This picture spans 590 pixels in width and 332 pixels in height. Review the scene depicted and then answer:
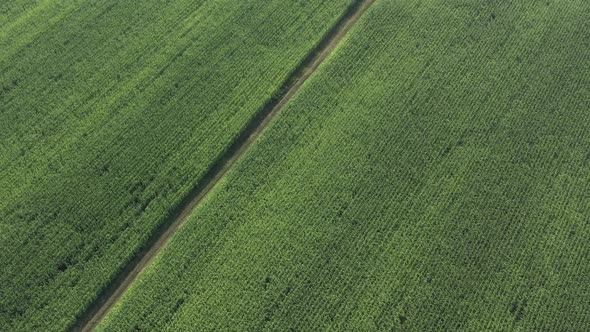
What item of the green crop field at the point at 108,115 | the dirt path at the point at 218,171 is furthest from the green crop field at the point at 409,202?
the green crop field at the point at 108,115

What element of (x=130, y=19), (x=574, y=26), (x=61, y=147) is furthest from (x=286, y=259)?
(x=574, y=26)

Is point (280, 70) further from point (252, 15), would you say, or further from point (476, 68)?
point (476, 68)

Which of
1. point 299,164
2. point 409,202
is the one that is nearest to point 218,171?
point 299,164

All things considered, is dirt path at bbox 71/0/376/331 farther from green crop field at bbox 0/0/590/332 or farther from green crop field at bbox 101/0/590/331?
green crop field at bbox 101/0/590/331

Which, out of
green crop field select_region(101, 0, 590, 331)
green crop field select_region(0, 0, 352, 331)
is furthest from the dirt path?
green crop field select_region(101, 0, 590, 331)

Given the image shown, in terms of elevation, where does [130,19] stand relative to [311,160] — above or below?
above

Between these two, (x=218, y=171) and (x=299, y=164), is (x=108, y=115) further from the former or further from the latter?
(x=299, y=164)
